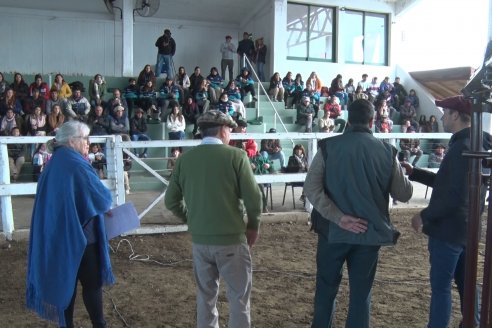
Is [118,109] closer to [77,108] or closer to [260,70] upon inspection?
[77,108]

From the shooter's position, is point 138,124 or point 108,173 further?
point 138,124

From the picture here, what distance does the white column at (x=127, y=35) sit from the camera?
16.8 metres

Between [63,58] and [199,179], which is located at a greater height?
[63,58]

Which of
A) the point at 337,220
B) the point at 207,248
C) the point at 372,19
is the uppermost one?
the point at 372,19

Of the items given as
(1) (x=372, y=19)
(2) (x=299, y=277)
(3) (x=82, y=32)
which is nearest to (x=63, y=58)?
(3) (x=82, y=32)

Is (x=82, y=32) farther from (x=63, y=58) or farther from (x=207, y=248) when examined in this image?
(x=207, y=248)

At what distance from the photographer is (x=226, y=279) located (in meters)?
3.28

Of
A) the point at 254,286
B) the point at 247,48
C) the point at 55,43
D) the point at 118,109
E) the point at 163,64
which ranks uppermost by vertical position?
the point at 55,43

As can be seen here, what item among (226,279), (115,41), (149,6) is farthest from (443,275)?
(115,41)

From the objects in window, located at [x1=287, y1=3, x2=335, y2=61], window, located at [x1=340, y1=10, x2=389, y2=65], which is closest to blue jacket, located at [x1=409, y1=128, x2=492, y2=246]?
window, located at [x1=287, y1=3, x2=335, y2=61]

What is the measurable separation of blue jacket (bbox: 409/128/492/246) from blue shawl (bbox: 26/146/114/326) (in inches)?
84.2

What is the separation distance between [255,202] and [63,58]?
17833mm

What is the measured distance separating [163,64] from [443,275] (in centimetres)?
1498

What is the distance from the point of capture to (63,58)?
755 inches
